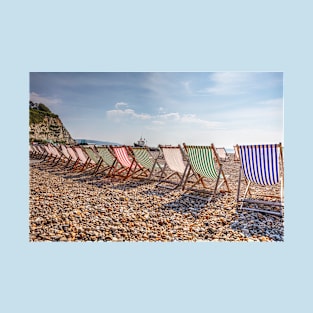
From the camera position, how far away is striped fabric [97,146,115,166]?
21.0ft

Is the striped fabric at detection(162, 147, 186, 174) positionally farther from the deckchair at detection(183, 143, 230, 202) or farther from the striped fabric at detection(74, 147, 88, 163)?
the striped fabric at detection(74, 147, 88, 163)

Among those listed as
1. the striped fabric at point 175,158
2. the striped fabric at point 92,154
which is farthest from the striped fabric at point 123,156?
the striped fabric at point 175,158

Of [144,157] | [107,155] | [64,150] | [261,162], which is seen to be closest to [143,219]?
[261,162]

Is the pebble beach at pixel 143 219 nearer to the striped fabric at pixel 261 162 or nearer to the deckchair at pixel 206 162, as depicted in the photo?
the deckchair at pixel 206 162

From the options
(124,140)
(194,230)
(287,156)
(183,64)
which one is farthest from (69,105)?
(287,156)

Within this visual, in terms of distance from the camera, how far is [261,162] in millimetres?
3611

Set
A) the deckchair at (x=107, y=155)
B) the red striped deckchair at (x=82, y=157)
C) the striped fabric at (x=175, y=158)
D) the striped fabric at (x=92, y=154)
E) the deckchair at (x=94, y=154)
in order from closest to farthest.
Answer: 1. the striped fabric at (x=175, y=158)
2. the deckchair at (x=107, y=155)
3. the deckchair at (x=94, y=154)
4. the striped fabric at (x=92, y=154)
5. the red striped deckchair at (x=82, y=157)

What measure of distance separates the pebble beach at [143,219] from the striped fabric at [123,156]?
1.64m

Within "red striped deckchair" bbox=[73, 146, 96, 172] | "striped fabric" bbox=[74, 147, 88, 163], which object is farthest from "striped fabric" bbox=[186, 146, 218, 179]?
"striped fabric" bbox=[74, 147, 88, 163]

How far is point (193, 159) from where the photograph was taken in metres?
4.46

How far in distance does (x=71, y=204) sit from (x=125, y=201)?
2.93 feet

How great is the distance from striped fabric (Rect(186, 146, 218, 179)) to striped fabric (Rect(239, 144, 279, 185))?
55 cm

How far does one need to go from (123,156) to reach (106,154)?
63 cm

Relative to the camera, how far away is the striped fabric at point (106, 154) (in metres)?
6.40
